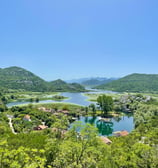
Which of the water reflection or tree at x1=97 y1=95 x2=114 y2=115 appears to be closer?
the water reflection

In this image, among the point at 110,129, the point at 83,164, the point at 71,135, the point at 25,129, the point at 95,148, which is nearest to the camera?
the point at 83,164

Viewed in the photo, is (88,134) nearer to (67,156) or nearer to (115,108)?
(67,156)

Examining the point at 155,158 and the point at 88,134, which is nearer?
the point at 155,158

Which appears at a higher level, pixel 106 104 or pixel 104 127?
pixel 106 104

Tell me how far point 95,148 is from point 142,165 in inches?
138

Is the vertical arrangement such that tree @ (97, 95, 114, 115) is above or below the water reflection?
above

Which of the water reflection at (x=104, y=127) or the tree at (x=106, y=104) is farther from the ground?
the tree at (x=106, y=104)

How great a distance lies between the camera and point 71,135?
553 inches

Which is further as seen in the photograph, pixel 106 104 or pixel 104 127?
pixel 106 104

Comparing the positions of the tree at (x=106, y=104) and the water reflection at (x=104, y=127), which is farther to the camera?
the tree at (x=106, y=104)

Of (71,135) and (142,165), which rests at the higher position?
(71,135)

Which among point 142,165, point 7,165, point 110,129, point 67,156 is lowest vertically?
point 110,129

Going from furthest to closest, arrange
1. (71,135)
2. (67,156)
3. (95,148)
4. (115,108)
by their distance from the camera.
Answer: (115,108), (71,135), (95,148), (67,156)

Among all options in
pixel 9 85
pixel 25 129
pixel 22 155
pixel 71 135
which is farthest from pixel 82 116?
pixel 9 85
